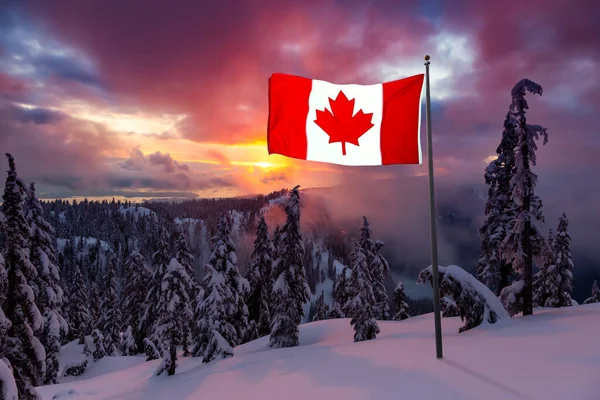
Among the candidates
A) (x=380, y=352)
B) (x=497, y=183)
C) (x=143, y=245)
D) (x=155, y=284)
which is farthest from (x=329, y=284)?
(x=380, y=352)

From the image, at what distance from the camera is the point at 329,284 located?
616 ft

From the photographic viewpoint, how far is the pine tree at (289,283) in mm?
31078

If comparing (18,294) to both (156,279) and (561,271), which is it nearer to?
(156,279)

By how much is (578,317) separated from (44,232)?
89.4ft

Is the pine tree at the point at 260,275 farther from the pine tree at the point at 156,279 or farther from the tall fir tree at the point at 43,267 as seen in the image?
the tall fir tree at the point at 43,267


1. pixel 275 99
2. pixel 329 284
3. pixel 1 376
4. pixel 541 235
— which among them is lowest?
pixel 329 284

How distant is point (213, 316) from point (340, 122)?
881 inches

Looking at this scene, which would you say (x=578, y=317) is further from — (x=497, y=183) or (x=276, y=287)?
(x=276, y=287)

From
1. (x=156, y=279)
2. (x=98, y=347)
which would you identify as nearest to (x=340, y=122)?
(x=156, y=279)

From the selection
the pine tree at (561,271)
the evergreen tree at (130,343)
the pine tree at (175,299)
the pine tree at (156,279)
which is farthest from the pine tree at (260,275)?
the pine tree at (561,271)

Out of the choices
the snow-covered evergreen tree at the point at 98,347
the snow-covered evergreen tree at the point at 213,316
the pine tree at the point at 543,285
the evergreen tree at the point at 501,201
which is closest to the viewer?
the evergreen tree at the point at 501,201

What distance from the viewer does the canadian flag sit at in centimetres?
1067

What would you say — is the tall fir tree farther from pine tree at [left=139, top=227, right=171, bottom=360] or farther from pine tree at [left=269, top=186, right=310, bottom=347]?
pine tree at [left=139, top=227, right=171, bottom=360]

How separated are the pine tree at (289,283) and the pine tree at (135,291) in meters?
24.7
